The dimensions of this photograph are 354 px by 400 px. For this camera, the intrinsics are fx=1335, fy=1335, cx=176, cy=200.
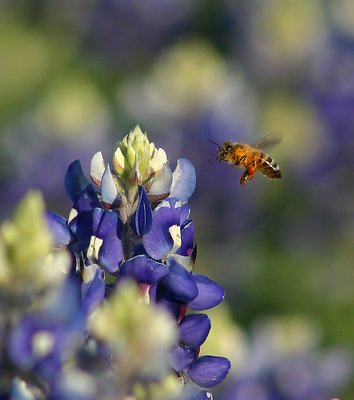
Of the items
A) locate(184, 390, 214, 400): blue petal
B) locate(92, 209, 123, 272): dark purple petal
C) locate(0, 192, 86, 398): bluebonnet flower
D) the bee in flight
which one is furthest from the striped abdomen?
locate(0, 192, 86, 398): bluebonnet flower

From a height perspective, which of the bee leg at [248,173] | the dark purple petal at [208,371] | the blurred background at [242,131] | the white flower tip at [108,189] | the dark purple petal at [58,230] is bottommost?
the dark purple petal at [208,371]

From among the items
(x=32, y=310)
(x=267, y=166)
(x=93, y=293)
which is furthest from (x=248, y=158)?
(x=32, y=310)

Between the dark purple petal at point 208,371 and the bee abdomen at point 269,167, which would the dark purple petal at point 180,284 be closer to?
the dark purple petal at point 208,371

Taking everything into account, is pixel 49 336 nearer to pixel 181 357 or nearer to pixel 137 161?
pixel 181 357

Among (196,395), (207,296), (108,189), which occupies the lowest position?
(196,395)

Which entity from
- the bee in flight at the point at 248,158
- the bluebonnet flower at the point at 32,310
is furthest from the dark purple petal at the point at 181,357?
the bee in flight at the point at 248,158
